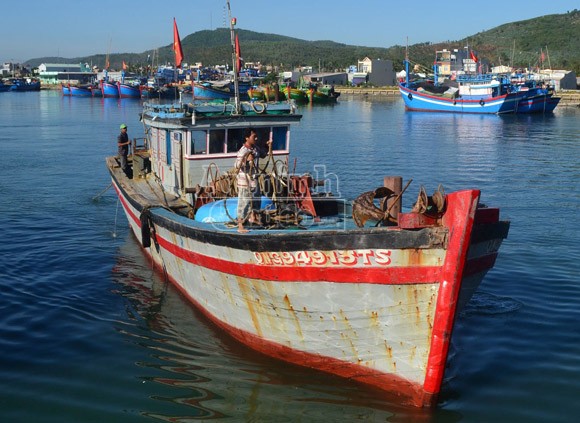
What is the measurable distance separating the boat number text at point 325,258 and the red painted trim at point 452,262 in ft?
2.59

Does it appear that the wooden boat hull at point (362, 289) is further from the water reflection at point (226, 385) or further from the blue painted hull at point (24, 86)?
the blue painted hull at point (24, 86)

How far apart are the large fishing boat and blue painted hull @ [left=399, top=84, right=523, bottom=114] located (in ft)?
189

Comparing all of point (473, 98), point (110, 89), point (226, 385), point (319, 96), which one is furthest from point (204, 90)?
point (226, 385)

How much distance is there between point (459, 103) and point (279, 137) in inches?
2339

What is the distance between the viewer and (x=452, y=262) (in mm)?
8133

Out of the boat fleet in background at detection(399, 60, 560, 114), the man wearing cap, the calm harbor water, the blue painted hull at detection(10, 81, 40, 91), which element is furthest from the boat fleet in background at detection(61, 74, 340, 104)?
the calm harbor water

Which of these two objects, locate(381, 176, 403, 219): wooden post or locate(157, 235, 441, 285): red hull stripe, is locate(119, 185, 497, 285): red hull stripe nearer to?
locate(157, 235, 441, 285): red hull stripe

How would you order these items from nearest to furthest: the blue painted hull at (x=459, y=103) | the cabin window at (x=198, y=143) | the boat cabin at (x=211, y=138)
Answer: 1. the boat cabin at (x=211, y=138)
2. the cabin window at (x=198, y=143)
3. the blue painted hull at (x=459, y=103)

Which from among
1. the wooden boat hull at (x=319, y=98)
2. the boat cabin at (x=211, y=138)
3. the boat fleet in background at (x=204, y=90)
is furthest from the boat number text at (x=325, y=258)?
the wooden boat hull at (x=319, y=98)

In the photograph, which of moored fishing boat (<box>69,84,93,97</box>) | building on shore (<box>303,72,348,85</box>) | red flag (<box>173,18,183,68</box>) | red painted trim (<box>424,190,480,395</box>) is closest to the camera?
red painted trim (<box>424,190,480,395</box>)

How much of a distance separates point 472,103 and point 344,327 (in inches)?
2494

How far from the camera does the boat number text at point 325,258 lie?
8.51 metres

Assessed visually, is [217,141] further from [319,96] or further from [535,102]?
[319,96]

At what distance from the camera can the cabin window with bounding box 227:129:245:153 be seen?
44.0 feet
